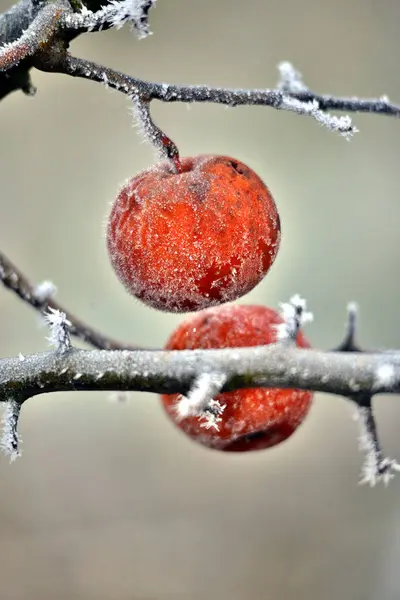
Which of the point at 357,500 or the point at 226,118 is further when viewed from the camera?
the point at 226,118

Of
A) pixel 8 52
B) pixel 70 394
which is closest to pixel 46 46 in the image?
pixel 8 52

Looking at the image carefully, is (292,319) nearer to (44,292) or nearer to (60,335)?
(60,335)

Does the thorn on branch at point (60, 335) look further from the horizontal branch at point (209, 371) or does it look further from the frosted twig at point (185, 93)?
the frosted twig at point (185, 93)

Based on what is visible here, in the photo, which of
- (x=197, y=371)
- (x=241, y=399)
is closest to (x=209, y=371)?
(x=197, y=371)

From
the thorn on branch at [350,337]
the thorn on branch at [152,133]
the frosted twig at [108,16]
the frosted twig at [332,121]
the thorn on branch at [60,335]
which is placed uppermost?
the frosted twig at [108,16]

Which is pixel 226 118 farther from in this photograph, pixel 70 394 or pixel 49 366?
pixel 49 366

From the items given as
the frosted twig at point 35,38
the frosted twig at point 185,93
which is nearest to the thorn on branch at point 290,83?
the frosted twig at point 185,93
